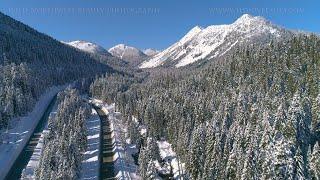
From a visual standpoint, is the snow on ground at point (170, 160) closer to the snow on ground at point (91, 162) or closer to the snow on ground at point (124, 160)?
the snow on ground at point (124, 160)

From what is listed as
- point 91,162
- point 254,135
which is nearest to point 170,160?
point 91,162

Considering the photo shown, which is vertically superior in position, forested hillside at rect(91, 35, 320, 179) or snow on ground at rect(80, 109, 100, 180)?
forested hillside at rect(91, 35, 320, 179)

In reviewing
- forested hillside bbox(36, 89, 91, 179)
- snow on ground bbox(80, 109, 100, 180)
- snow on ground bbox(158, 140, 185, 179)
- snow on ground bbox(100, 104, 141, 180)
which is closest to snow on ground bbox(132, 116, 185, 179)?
snow on ground bbox(158, 140, 185, 179)

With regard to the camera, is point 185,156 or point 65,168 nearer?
point 65,168

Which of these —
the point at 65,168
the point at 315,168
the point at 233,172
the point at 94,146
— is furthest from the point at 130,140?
the point at 315,168

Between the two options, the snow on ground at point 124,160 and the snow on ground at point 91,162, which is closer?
the snow on ground at point 91,162

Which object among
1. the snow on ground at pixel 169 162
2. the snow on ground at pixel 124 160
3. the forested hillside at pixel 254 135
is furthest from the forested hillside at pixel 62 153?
the forested hillside at pixel 254 135

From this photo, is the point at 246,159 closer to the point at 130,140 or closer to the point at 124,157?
the point at 124,157

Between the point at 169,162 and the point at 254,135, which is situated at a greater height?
the point at 254,135

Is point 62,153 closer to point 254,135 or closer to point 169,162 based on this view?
point 169,162

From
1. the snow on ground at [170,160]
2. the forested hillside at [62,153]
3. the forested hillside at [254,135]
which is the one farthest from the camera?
the snow on ground at [170,160]

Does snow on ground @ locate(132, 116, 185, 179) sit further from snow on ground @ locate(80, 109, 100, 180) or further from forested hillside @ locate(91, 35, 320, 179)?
snow on ground @ locate(80, 109, 100, 180)
